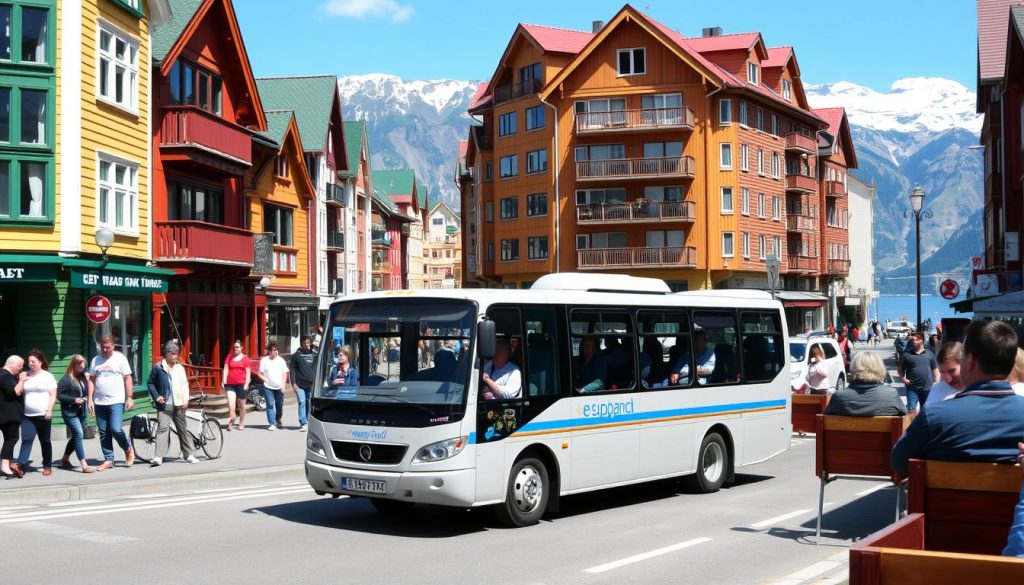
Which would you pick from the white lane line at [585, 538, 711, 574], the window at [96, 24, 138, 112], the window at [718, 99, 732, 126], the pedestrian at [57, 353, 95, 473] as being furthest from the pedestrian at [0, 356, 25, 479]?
→ the window at [718, 99, 732, 126]

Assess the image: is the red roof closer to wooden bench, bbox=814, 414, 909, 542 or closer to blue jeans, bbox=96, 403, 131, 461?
blue jeans, bbox=96, 403, 131, 461

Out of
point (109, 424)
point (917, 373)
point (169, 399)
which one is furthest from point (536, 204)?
point (109, 424)

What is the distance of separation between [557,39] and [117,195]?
43.6m

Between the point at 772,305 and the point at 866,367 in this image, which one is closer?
the point at 866,367

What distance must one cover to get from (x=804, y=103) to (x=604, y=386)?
67.4 m

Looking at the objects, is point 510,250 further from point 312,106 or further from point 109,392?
point 109,392

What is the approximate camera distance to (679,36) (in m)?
68.1

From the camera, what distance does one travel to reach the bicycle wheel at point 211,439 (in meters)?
18.7

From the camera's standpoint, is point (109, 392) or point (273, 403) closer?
point (109, 392)

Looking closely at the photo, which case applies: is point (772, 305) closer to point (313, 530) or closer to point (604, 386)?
point (604, 386)

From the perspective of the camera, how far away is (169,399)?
1788 centimetres

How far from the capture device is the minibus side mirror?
37.9ft

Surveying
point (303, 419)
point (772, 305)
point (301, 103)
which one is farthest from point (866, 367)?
point (301, 103)

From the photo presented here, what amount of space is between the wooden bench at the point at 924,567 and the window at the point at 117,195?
79.6 ft
